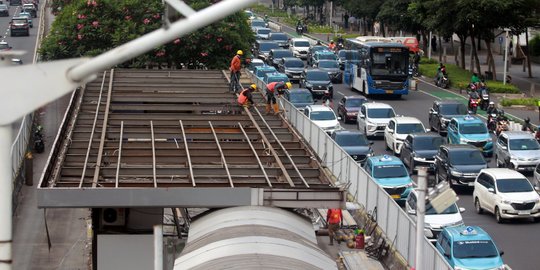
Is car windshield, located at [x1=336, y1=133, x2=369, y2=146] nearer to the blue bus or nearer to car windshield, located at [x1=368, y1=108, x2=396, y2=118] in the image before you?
car windshield, located at [x1=368, y1=108, x2=396, y2=118]

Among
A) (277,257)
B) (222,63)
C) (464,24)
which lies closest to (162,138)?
(277,257)

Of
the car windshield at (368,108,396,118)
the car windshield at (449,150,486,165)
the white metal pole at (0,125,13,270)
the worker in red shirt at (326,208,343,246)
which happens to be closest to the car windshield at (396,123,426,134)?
the car windshield at (368,108,396,118)

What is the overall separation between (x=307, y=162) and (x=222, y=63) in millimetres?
28962

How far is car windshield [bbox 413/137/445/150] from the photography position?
44062 mm

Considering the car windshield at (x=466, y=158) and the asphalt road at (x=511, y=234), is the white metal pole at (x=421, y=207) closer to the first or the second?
the asphalt road at (x=511, y=234)

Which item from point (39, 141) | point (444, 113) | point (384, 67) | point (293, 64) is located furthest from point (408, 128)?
point (293, 64)

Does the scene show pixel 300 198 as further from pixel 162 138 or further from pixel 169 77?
pixel 169 77

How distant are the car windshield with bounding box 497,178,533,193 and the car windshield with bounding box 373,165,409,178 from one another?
142 inches

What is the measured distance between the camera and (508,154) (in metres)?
42.9

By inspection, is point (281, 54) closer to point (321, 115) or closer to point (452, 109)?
point (452, 109)

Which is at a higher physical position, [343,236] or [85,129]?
[85,129]

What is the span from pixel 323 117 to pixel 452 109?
586 cm

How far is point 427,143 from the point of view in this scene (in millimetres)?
44281

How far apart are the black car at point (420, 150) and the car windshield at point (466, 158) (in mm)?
2040
